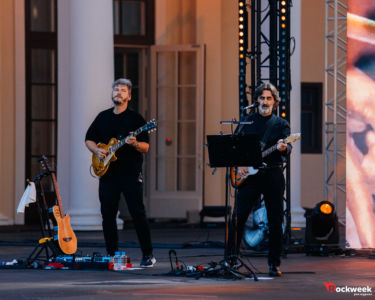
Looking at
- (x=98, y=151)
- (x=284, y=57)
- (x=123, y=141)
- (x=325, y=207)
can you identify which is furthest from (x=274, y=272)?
(x=284, y=57)

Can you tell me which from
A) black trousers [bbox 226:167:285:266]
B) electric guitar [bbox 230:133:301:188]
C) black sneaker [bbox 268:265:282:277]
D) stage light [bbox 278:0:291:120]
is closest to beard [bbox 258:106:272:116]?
electric guitar [bbox 230:133:301:188]

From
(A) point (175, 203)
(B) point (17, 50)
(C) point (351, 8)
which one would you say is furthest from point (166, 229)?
(C) point (351, 8)

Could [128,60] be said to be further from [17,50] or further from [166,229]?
[166,229]

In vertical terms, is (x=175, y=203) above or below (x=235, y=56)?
below

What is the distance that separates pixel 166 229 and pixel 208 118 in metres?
2.77

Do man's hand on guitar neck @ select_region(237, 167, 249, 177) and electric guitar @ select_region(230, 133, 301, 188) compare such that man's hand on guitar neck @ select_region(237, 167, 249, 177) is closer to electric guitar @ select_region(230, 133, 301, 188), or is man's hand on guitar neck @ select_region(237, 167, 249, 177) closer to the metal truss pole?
electric guitar @ select_region(230, 133, 301, 188)

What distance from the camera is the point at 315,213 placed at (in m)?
12.2

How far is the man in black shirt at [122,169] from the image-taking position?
32.2 ft

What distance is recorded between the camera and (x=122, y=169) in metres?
9.83

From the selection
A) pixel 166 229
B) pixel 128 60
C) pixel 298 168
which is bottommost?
pixel 166 229

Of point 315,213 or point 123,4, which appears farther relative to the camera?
point 123,4

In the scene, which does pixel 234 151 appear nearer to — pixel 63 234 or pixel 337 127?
pixel 63 234

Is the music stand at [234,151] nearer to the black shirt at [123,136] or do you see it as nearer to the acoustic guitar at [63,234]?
the black shirt at [123,136]

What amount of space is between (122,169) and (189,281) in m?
1.67
